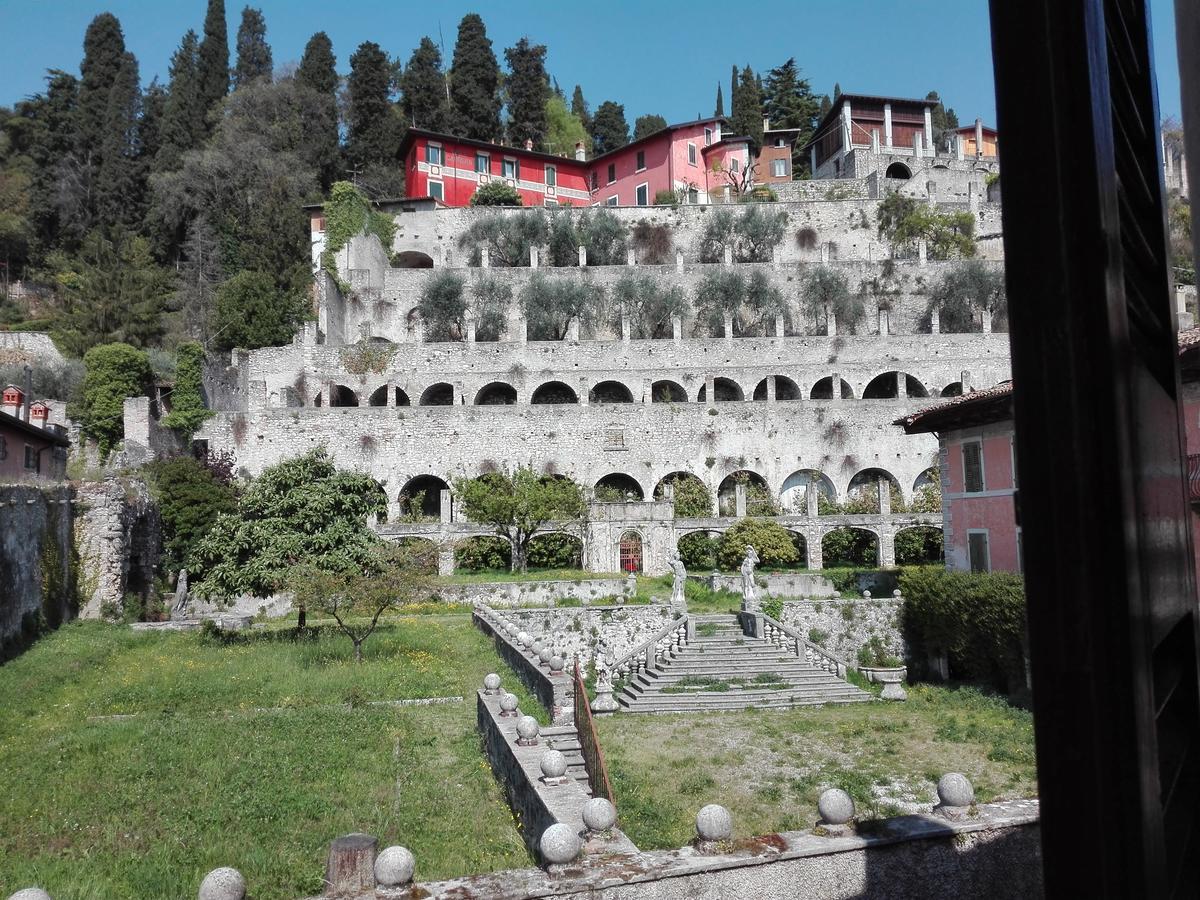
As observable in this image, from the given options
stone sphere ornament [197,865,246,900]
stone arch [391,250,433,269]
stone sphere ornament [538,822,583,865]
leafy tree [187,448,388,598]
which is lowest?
stone sphere ornament [538,822,583,865]

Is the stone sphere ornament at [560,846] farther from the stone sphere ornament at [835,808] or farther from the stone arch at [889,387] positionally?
the stone arch at [889,387]

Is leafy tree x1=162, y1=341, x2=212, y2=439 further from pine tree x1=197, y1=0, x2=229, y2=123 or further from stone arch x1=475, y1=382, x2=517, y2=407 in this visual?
pine tree x1=197, y1=0, x2=229, y2=123

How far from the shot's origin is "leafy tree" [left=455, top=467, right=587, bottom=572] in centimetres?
3394

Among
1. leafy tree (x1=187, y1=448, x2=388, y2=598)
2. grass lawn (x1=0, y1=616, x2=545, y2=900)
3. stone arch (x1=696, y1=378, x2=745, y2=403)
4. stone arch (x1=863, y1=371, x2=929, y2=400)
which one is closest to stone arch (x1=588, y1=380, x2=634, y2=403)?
stone arch (x1=696, y1=378, x2=745, y2=403)

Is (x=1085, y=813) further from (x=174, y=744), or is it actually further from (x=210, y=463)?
(x=210, y=463)

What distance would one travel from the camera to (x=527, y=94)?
69938 millimetres

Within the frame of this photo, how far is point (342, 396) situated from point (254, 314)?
6.74 metres

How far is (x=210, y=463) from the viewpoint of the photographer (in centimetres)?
3869

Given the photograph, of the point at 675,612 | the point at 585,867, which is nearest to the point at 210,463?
the point at 675,612

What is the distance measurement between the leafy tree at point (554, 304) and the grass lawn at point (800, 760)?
32.4m

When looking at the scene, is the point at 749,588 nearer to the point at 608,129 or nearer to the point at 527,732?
the point at 527,732

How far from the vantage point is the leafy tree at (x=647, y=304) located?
164 ft

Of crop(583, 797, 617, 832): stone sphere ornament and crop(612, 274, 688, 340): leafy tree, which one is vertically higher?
crop(612, 274, 688, 340): leafy tree

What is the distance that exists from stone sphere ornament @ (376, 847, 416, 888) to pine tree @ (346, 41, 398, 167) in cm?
6446
